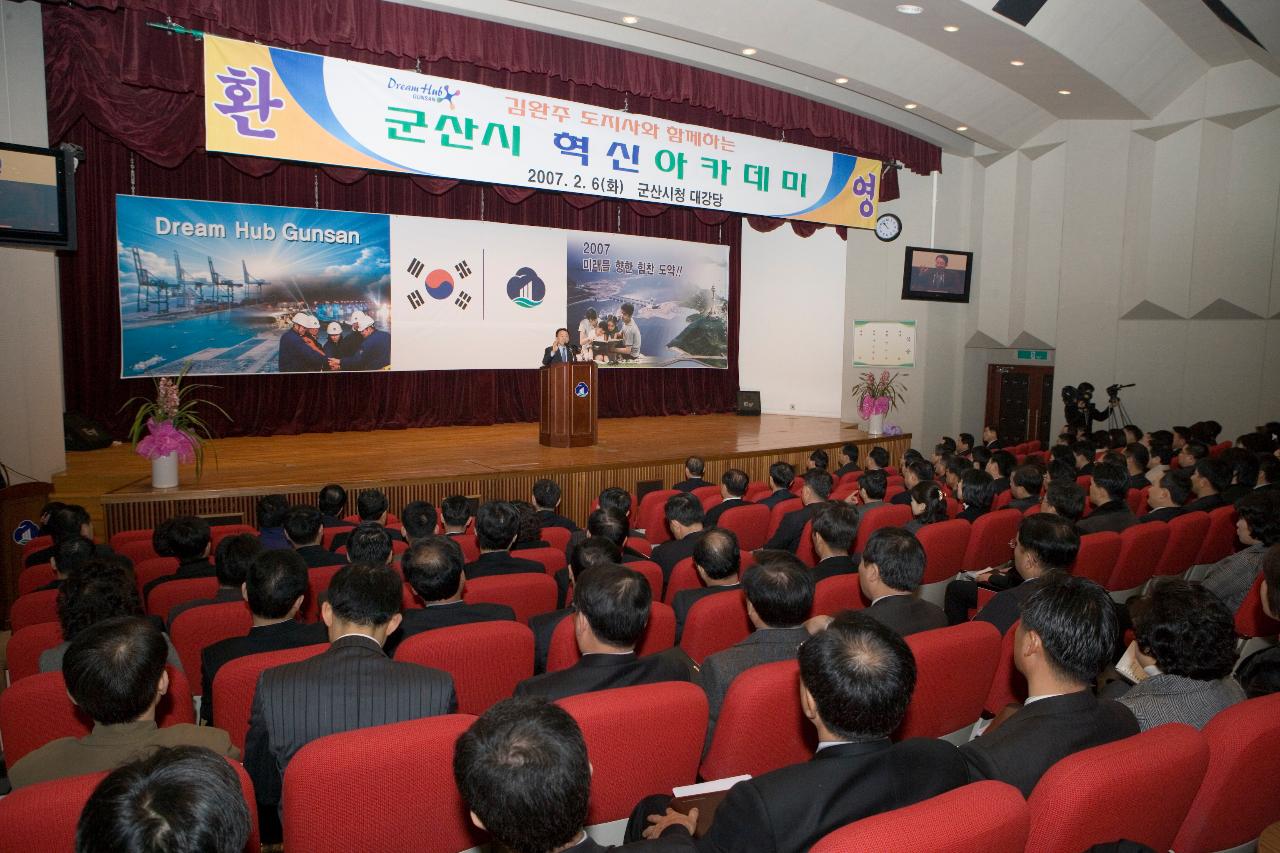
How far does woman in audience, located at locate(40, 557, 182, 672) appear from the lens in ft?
7.83

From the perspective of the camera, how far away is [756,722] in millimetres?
1986

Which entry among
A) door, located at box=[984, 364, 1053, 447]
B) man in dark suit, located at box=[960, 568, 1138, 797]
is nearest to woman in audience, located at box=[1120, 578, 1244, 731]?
man in dark suit, located at box=[960, 568, 1138, 797]

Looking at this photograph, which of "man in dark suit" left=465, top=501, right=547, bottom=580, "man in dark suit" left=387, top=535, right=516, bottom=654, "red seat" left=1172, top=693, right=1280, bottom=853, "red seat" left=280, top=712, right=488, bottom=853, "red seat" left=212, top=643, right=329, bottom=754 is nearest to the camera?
"red seat" left=280, top=712, right=488, bottom=853

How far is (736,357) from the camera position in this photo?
539 inches

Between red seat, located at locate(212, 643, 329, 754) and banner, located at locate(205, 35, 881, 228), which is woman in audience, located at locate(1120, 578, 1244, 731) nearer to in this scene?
red seat, located at locate(212, 643, 329, 754)

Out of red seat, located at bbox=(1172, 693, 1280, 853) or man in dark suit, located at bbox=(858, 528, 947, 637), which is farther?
man in dark suit, located at bbox=(858, 528, 947, 637)

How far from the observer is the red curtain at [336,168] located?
6156 mm

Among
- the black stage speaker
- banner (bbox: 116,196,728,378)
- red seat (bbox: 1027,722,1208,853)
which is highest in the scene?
the black stage speaker

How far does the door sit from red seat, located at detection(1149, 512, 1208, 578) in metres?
7.47

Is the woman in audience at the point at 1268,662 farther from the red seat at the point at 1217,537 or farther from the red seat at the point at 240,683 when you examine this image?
the red seat at the point at 240,683

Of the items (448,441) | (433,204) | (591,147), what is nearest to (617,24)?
(591,147)

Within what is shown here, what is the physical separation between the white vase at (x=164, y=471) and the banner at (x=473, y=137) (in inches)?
88.5

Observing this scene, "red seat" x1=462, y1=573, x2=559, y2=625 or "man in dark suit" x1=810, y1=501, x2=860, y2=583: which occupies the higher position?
"man in dark suit" x1=810, y1=501, x2=860, y2=583

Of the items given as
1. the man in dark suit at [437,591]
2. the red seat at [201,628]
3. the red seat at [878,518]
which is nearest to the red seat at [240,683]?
the man in dark suit at [437,591]
